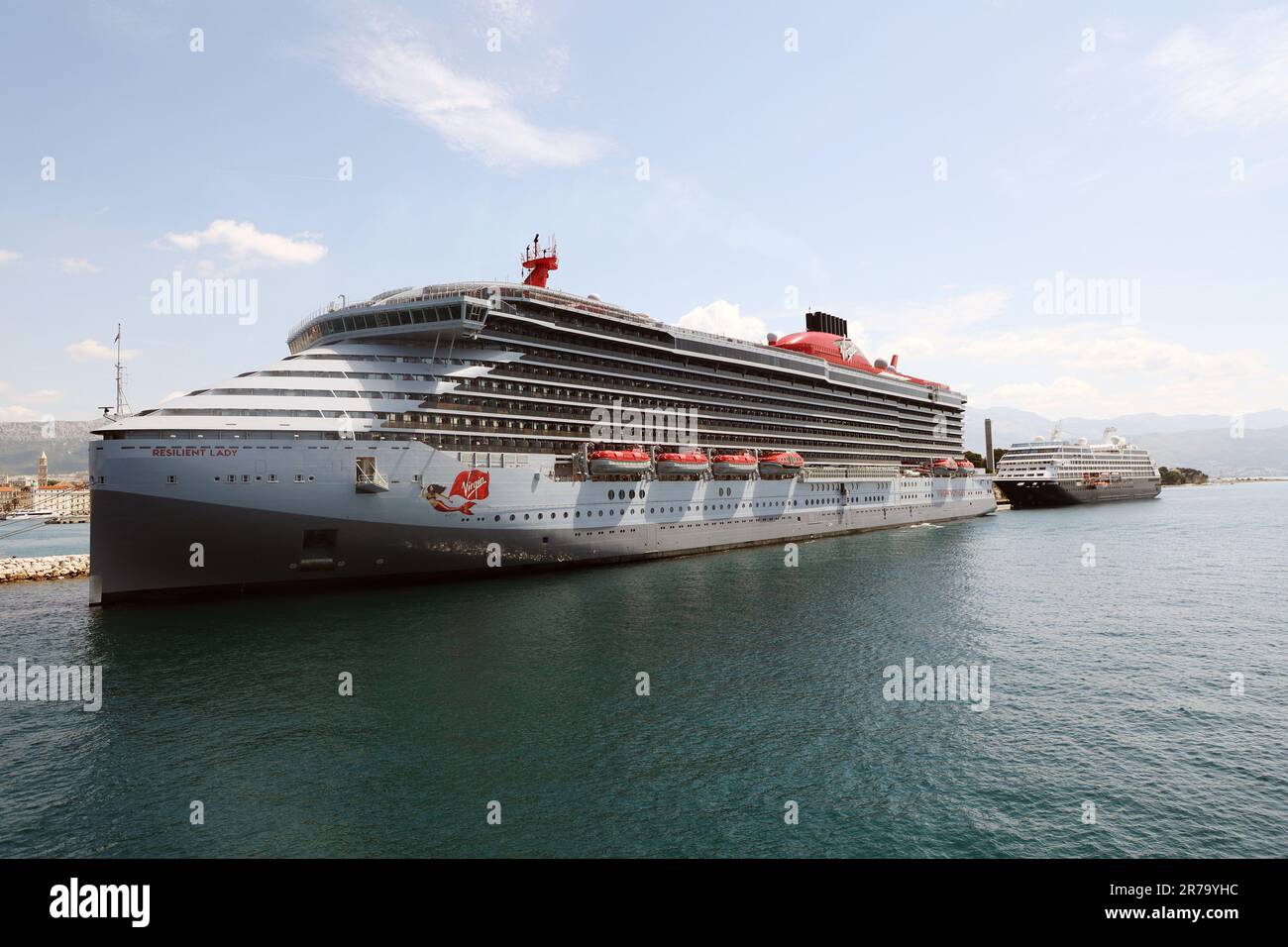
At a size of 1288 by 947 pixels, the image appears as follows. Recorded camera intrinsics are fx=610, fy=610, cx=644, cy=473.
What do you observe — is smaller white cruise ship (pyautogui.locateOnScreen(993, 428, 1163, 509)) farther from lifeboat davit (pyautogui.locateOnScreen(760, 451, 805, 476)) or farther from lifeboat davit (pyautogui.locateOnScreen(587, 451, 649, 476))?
lifeboat davit (pyautogui.locateOnScreen(587, 451, 649, 476))

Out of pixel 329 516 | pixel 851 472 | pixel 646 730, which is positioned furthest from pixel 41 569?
pixel 851 472

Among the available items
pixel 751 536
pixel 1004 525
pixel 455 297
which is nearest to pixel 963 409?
pixel 1004 525

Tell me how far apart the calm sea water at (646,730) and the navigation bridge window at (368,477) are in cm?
582

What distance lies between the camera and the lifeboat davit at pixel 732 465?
51.9 metres

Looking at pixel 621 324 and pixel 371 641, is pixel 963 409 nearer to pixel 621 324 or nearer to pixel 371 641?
pixel 621 324

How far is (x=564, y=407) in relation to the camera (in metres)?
43.7

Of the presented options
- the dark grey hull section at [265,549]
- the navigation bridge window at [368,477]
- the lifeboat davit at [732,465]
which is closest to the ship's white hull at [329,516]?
the dark grey hull section at [265,549]

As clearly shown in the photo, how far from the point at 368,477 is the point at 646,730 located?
896 inches

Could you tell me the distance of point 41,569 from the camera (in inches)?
1757

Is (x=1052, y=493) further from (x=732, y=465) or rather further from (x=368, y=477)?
(x=368, y=477)

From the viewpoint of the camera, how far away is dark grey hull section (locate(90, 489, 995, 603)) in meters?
30.0

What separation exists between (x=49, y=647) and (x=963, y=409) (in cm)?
10538

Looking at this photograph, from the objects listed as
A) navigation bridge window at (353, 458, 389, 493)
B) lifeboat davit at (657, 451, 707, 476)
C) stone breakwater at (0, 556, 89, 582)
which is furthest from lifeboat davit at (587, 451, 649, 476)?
stone breakwater at (0, 556, 89, 582)

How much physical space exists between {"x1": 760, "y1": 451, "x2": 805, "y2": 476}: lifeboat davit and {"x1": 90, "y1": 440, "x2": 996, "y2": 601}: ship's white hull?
1651 cm
